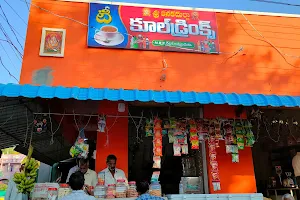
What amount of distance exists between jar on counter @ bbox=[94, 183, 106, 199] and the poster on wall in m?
3.13

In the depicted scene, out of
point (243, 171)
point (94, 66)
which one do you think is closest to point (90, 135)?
→ point (94, 66)

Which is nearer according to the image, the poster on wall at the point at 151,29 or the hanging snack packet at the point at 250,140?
the hanging snack packet at the point at 250,140

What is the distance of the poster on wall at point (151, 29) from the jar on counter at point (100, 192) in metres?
3.13

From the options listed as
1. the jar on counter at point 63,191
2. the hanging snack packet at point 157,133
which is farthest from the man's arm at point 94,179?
the hanging snack packet at point 157,133

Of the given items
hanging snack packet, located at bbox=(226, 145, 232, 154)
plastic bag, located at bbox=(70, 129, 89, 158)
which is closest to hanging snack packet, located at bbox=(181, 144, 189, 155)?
hanging snack packet, located at bbox=(226, 145, 232, 154)

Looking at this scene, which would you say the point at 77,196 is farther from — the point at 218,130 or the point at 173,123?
the point at 218,130

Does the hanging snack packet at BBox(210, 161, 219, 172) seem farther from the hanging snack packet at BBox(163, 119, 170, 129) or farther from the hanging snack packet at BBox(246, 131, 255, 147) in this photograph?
the hanging snack packet at BBox(163, 119, 170, 129)

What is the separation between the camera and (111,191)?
5.11 meters

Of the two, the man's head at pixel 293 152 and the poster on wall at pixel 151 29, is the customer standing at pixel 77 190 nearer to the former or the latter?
the poster on wall at pixel 151 29

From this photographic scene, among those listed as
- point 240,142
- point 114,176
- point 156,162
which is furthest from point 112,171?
point 240,142

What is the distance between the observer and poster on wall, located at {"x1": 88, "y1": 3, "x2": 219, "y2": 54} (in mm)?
6703

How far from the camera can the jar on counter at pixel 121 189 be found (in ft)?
16.8

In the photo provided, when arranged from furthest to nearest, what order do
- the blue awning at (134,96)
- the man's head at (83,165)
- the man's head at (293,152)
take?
the man's head at (293,152) → the man's head at (83,165) → the blue awning at (134,96)

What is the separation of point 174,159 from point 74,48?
3.99 m
